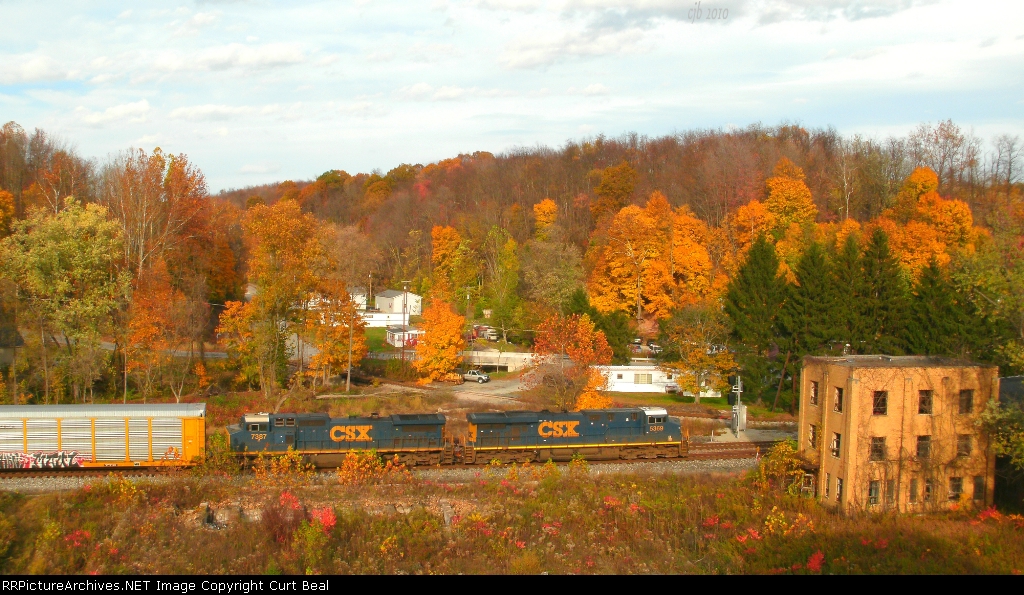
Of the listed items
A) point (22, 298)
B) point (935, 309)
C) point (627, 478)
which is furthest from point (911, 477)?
point (22, 298)

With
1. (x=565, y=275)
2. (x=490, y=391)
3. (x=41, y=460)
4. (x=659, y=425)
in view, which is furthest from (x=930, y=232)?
(x=41, y=460)

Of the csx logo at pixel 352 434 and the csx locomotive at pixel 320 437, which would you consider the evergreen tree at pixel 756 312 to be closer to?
the csx locomotive at pixel 320 437

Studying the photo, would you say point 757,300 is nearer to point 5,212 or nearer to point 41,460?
point 41,460

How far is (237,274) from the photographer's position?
2835 inches

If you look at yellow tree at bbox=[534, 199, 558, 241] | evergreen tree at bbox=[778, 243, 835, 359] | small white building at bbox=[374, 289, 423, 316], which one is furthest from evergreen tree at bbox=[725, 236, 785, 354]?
small white building at bbox=[374, 289, 423, 316]

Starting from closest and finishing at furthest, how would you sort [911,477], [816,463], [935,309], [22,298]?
[911,477], [816,463], [22,298], [935,309]

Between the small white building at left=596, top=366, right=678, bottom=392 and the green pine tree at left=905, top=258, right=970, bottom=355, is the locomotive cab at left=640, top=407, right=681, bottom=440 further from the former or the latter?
the green pine tree at left=905, top=258, right=970, bottom=355

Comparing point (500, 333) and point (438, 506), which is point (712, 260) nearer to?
point (500, 333)

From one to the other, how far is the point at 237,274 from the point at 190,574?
5951 cm

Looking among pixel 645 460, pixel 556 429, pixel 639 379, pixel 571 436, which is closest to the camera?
pixel 556 429

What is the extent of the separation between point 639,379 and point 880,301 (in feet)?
54.3

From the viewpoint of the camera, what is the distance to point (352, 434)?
2836 centimetres

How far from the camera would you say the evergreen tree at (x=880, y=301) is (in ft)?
141

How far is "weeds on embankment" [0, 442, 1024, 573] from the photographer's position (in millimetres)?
18203
